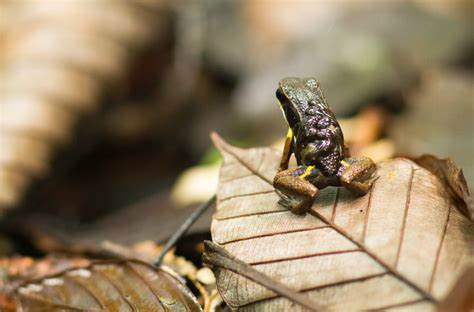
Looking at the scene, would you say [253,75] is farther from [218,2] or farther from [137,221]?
[137,221]

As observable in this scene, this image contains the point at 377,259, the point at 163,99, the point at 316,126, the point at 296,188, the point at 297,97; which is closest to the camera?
the point at 377,259

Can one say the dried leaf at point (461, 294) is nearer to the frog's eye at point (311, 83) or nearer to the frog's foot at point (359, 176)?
the frog's foot at point (359, 176)

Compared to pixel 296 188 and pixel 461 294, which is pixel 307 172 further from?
pixel 461 294

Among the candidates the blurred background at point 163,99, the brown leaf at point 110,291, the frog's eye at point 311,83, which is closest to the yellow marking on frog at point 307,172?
the frog's eye at point 311,83

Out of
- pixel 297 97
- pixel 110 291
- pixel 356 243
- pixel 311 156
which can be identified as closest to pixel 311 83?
pixel 297 97

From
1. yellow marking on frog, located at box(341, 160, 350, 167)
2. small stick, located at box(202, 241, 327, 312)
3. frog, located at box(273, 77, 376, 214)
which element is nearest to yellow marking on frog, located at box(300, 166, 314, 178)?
frog, located at box(273, 77, 376, 214)

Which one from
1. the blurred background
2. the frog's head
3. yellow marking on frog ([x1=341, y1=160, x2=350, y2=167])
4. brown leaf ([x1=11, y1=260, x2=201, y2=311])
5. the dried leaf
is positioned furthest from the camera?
the blurred background

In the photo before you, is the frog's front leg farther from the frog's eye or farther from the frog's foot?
the frog's eye
